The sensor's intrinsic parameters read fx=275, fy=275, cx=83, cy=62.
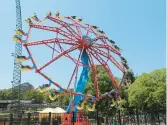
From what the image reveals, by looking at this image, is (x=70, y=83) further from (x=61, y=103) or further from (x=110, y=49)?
(x=61, y=103)

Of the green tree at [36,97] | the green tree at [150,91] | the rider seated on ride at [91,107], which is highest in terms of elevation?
the green tree at [36,97]

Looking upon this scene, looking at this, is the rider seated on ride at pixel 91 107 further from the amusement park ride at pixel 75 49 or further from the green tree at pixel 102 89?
the green tree at pixel 102 89

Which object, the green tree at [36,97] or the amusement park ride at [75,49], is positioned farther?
the green tree at [36,97]

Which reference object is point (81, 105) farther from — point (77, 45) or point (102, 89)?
point (102, 89)

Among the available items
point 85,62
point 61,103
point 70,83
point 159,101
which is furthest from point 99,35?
point 61,103

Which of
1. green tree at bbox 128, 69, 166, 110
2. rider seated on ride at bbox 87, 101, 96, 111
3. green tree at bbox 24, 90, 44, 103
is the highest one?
green tree at bbox 24, 90, 44, 103

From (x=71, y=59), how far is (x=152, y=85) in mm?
17823

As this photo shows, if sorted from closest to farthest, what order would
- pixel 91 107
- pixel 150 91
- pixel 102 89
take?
pixel 91 107 < pixel 150 91 < pixel 102 89

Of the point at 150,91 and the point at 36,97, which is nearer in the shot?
the point at 150,91

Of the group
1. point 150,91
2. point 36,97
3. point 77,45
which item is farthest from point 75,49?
point 36,97

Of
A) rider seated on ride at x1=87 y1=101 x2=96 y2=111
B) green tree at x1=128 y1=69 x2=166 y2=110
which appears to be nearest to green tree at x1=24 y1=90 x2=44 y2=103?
green tree at x1=128 y1=69 x2=166 y2=110

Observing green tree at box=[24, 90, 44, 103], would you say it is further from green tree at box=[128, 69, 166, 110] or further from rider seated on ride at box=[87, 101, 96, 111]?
rider seated on ride at box=[87, 101, 96, 111]

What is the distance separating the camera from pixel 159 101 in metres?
36.3

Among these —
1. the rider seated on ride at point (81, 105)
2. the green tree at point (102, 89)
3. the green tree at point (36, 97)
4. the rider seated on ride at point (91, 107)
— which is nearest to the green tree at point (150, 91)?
the green tree at point (102, 89)
